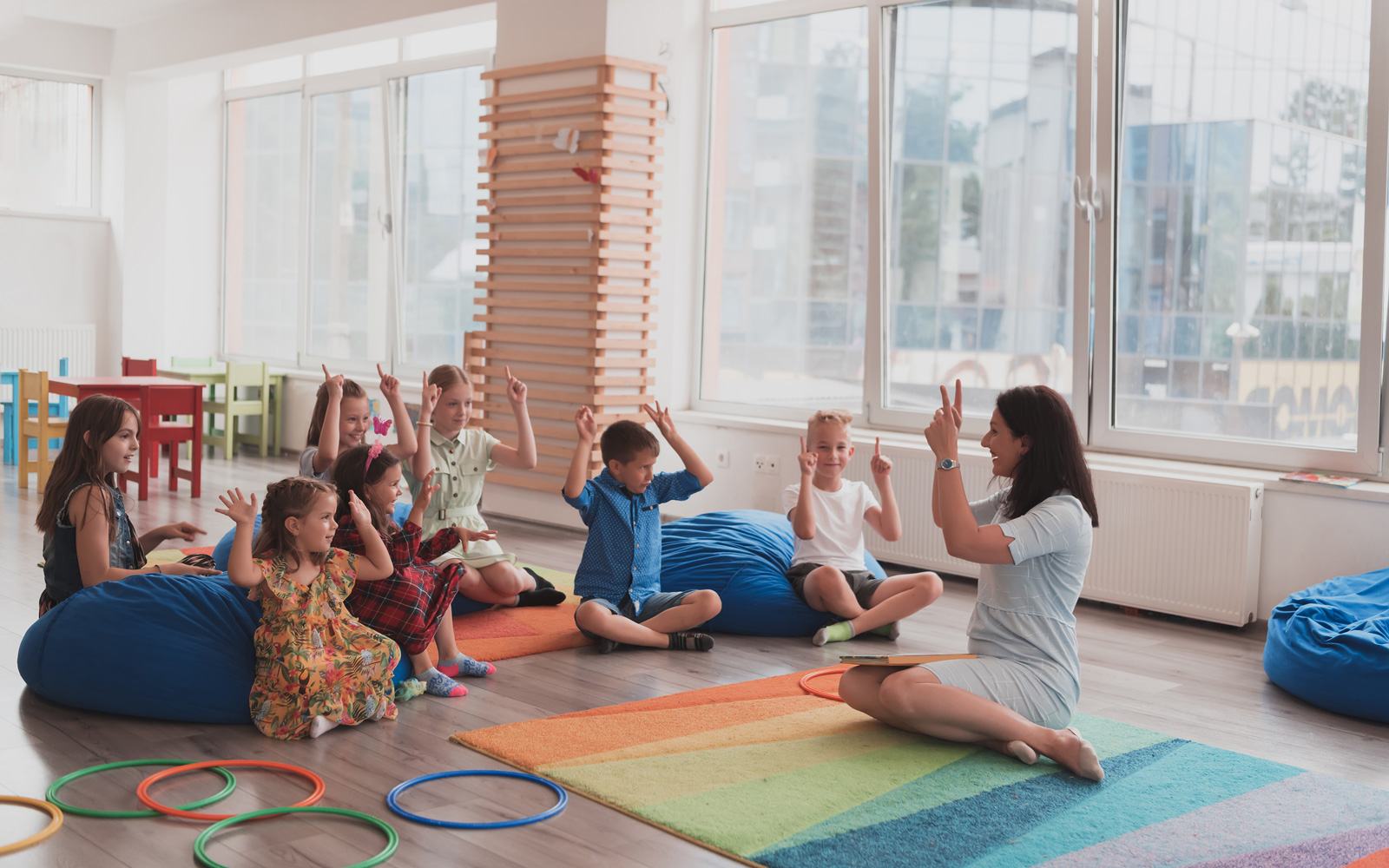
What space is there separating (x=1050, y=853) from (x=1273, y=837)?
0.53 m

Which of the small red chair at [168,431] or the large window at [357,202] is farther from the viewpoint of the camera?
the large window at [357,202]

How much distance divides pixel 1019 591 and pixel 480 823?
1.39m

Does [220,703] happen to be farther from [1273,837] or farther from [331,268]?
[331,268]

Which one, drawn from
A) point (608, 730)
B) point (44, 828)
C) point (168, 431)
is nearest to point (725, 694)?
point (608, 730)

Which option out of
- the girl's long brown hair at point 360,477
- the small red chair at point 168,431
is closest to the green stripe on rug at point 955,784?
the girl's long brown hair at point 360,477

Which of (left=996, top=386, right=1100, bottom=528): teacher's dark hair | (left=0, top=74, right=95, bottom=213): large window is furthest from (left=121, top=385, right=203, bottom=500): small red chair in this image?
Result: (left=996, top=386, right=1100, bottom=528): teacher's dark hair

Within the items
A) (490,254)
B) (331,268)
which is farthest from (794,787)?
(331,268)

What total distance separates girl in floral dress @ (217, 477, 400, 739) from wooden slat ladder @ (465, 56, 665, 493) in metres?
3.09

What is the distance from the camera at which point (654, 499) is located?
13.4 ft

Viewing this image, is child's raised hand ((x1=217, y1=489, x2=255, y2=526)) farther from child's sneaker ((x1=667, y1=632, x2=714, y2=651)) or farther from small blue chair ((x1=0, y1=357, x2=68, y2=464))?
small blue chair ((x1=0, y1=357, x2=68, y2=464))

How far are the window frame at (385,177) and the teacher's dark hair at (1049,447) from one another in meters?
5.75

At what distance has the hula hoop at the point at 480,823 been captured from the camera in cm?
253

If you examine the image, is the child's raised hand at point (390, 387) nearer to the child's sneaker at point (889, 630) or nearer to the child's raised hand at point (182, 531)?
the child's raised hand at point (182, 531)

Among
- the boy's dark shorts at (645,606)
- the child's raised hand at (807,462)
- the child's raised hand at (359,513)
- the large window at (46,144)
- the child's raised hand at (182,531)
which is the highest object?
the large window at (46,144)
